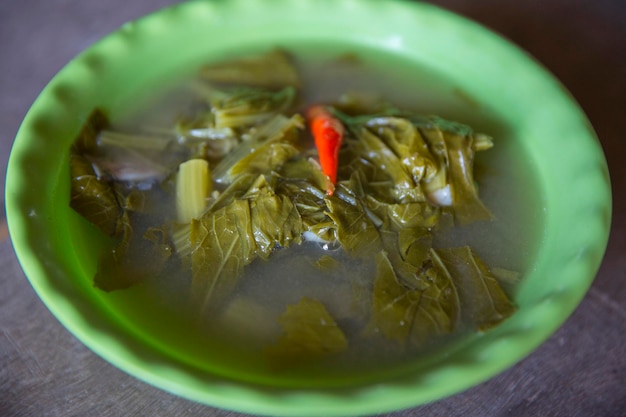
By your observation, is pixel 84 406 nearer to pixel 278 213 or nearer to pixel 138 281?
pixel 138 281

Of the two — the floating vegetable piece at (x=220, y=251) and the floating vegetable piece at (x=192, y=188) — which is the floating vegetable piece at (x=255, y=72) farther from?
the floating vegetable piece at (x=220, y=251)

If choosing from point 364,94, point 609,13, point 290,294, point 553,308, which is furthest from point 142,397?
point 609,13

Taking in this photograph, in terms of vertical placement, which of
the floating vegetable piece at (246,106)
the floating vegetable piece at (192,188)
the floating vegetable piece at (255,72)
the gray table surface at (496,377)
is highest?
the floating vegetable piece at (255,72)

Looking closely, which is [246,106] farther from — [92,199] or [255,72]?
[92,199]

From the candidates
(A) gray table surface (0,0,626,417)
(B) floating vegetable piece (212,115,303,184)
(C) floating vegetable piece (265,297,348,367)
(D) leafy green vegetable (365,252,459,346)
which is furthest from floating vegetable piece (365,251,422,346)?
(B) floating vegetable piece (212,115,303,184)

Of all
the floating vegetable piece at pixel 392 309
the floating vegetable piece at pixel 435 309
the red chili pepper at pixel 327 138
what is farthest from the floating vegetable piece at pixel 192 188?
the floating vegetable piece at pixel 435 309

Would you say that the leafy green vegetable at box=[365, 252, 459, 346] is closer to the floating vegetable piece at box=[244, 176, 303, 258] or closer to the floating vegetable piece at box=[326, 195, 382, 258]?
the floating vegetable piece at box=[326, 195, 382, 258]
